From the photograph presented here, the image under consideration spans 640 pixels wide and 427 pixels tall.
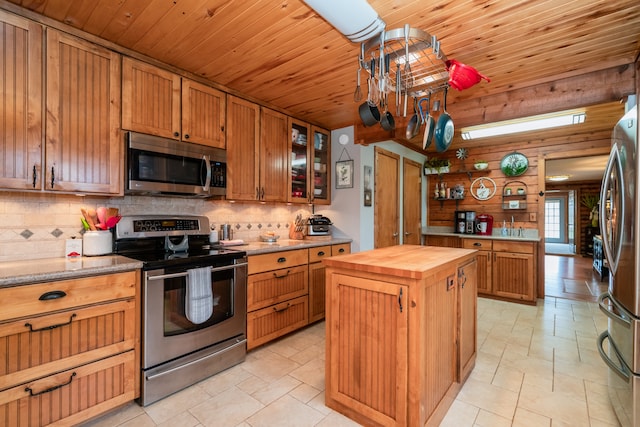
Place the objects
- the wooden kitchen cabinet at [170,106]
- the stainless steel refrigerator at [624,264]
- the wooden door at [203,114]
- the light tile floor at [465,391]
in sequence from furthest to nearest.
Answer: the wooden door at [203,114]
the wooden kitchen cabinet at [170,106]
the light tile floor at [465,391]
the stainless steel refrigerator at [624,264]

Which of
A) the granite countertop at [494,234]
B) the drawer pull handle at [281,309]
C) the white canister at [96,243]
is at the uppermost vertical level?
the white canister at [96,243]

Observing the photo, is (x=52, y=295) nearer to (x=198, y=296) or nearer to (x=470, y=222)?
(x=198, y=296)

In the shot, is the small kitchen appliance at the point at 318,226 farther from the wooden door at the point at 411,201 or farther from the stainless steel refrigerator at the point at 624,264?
the stainless steel refrigerator at the point at 624,264

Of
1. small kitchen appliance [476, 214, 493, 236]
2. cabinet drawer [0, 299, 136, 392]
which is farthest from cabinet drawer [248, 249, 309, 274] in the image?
small kitchen appliance [476, 214, 493, 236]

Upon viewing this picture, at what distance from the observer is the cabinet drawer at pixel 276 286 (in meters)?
2.56

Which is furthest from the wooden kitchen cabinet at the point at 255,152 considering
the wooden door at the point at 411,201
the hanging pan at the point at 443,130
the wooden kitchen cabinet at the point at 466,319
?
the wooden door at the point at 411,201

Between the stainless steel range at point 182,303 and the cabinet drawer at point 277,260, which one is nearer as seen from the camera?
the stainless steel range at point 182,303

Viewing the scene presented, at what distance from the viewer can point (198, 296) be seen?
208 centimetres

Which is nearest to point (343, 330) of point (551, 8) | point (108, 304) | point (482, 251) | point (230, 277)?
point (230, 277)

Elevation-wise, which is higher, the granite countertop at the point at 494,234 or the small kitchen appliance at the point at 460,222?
the small kitchen appliance at the point at 460,222

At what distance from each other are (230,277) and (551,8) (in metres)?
2.78

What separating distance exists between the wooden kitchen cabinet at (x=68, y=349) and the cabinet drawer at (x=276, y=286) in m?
0.91

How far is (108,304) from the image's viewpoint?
174cm

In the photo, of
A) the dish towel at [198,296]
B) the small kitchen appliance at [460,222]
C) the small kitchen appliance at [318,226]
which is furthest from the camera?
the small kitchen appliance at [460,222]
